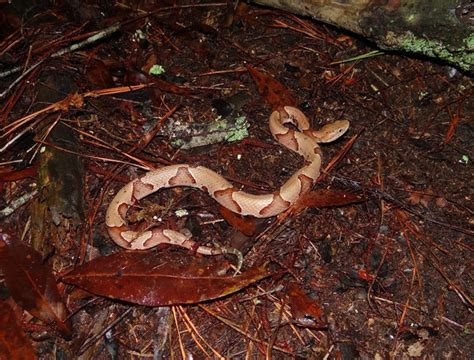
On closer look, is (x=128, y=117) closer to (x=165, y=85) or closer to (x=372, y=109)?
(x=165, y=85)

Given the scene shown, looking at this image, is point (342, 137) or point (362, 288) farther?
point (342, 137)

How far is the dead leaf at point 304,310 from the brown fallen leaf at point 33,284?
161 cm

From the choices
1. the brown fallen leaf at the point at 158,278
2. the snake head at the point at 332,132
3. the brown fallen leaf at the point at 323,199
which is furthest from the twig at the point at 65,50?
the brown fallen leaf at the point at 323,199

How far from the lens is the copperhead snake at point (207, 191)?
348cm

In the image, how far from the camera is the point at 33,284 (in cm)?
314

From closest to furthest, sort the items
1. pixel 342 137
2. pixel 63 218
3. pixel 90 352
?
pixel 90 352, pixel 63 218, pixel 342 137

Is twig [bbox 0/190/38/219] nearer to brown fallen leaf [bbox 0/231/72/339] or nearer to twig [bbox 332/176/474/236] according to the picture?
brown fallen leaf [bbox 0/231/72/339]

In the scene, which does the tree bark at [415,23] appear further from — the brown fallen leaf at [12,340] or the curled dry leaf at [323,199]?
the brown fallen leaf at [12,340]

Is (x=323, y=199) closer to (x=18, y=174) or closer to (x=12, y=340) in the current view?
(x=12, y=340)

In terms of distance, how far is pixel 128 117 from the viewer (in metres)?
4.15

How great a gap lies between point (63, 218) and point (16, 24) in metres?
2.56

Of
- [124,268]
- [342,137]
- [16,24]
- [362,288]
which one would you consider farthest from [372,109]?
[16,24]

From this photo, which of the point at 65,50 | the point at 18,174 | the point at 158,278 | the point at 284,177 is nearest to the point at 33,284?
the point at 158,278

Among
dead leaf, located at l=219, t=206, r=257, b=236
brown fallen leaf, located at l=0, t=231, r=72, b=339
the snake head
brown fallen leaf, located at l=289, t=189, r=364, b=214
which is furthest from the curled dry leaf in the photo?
brown fallen leaf, located at l=0, t=231, r=72, b=339
